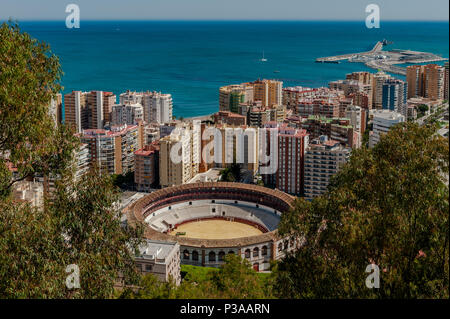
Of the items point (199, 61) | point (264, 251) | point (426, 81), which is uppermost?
point (199, 61)

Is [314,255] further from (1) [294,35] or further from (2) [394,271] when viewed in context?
(1) [294,35]

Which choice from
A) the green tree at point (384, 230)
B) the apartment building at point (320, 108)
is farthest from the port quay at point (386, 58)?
the green tree at point (384, 230)

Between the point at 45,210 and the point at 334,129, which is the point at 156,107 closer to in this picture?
the point at 334,129

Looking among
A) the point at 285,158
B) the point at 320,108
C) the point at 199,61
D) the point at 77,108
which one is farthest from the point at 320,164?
the point at 199,61

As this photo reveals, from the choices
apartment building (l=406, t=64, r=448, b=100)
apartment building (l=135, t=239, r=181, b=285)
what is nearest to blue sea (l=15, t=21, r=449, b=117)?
apartment building (l=406, t=64, r=448, b=100)

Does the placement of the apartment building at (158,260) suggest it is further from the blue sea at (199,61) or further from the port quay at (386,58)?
the port quay at (386,58)

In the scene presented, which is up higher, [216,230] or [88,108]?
[88,108]
